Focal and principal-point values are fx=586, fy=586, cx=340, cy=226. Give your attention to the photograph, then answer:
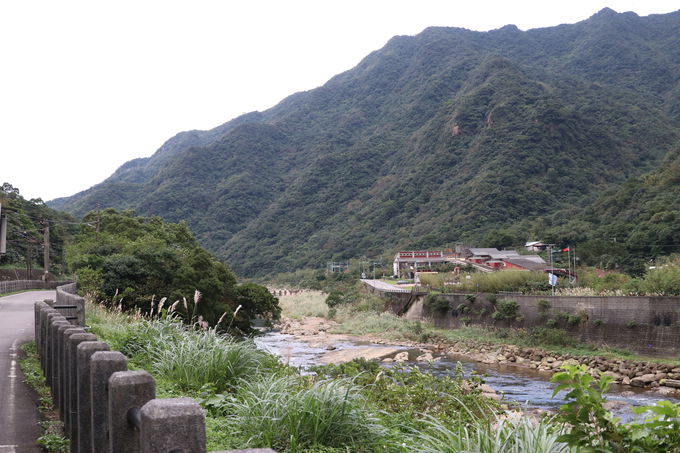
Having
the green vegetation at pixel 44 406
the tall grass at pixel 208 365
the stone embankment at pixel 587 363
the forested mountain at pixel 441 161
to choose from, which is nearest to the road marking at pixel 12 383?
the green vegetation at pixel 44 406

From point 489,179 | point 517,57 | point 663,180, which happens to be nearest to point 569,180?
point 489,179

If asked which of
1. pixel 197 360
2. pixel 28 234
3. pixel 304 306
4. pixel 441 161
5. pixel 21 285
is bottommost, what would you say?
pixel 304 306

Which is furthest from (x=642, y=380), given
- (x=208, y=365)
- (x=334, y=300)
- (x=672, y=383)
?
(x=334, y=300)

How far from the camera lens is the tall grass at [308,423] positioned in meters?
5.19

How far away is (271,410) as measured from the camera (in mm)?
5312

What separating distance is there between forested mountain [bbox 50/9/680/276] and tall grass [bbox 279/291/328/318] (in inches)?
1075

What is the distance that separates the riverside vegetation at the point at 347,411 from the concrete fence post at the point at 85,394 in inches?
44.2

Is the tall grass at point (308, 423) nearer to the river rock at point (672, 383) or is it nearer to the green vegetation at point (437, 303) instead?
the river rock at point (672, 383)

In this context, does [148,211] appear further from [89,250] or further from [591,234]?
[89,250]

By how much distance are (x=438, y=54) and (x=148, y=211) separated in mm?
113178

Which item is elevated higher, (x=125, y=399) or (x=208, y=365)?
(x=125, y=399)

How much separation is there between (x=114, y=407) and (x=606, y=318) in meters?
31.9

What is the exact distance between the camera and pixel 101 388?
11.6 feet

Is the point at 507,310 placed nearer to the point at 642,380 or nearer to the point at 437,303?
the point at 437,303
